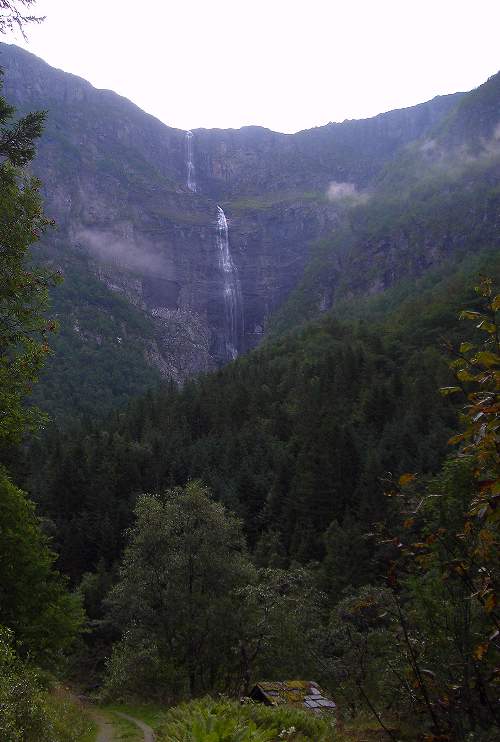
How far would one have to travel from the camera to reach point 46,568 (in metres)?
19.2

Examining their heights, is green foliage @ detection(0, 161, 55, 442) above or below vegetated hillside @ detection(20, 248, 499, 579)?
above

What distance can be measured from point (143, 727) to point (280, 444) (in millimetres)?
52758

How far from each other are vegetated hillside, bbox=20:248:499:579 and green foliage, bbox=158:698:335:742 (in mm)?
31450

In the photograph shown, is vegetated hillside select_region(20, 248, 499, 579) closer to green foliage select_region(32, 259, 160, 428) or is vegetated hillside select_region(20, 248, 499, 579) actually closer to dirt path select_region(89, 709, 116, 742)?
dirt path select_region(89, 709, 116, 742)

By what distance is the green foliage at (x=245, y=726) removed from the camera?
1014 cm

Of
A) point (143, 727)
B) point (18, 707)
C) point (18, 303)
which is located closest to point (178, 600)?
point (143, 727)

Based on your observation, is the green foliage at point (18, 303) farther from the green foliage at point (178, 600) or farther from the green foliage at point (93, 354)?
the green foliage at point (93, 354)

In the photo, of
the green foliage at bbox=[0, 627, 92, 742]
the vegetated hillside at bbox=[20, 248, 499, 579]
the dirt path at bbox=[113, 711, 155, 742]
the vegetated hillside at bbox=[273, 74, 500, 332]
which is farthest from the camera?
the vegetated hillside at bbox=[273, 74, 500, 332]

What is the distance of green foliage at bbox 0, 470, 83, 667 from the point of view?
1750cm

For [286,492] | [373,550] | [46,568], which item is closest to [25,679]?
[46,568]

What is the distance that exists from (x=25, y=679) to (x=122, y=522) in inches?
2152

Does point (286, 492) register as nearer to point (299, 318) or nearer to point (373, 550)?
point (373, 550)

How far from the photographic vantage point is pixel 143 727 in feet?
67.8

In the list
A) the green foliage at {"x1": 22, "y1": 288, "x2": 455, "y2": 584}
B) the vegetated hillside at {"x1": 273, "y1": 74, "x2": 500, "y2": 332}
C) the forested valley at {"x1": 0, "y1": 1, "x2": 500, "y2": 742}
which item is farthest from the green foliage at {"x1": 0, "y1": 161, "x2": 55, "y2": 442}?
the vegetated hillside at {"x1": 273, "y1": 74, "x2": 500, "y2": 332}
